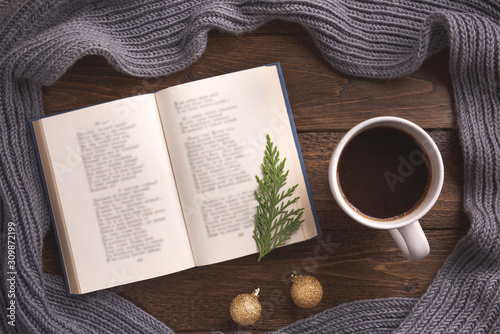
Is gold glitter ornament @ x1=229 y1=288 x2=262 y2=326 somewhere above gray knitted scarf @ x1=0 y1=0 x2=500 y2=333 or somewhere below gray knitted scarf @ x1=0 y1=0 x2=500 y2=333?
below

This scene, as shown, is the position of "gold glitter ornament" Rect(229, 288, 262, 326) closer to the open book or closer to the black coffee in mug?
the open book

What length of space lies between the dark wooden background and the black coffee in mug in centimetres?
10

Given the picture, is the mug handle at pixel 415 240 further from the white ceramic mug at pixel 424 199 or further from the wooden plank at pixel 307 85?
the wooden plank at pixel 307 85

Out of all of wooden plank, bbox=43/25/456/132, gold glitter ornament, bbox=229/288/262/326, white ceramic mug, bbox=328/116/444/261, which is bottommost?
gold glitter ornament, bbox=229/288/262/326

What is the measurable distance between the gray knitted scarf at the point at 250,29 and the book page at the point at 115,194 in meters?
0.05

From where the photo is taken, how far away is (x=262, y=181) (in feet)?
2.49

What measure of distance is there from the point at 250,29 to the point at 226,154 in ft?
0.78

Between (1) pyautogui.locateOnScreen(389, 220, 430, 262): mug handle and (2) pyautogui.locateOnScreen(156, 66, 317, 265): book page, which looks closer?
(1) pyautogui.locateOnScreen(389, 220, 430, 262): mug handle

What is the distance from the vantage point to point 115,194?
0.76 metres

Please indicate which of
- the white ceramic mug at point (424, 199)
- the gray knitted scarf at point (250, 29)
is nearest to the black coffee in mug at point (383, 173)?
the white ceramic mug at point (424, 199)

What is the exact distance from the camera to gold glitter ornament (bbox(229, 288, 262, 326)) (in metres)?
0.73

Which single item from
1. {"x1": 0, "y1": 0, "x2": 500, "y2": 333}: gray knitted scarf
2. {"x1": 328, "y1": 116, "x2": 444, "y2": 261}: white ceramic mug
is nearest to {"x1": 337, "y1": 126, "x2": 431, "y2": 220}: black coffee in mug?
{"x1": 328, "y1": 116, "x2": 444, "y2": 261}: white ceramic mug

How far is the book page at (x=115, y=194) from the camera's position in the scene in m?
0.75

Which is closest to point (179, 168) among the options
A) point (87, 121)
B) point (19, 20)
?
point (87, 121)
